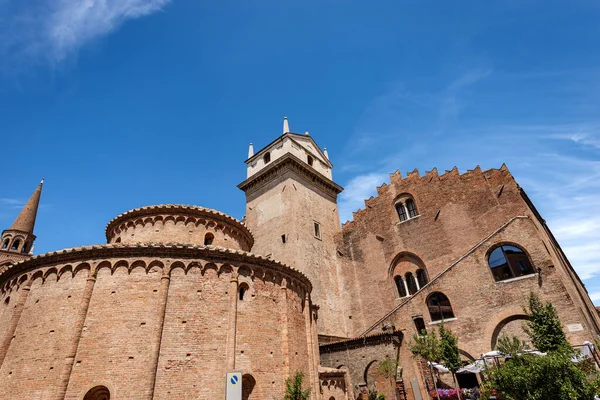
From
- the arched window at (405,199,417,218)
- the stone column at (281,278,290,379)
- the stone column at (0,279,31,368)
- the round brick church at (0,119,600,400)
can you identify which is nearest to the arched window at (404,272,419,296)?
the round brick church at (0,119,600,400)

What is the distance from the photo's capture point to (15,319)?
1259 cm

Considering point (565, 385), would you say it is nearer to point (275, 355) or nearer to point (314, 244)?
point (275, 355)

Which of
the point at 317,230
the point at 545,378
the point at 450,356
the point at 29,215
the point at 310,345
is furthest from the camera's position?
the point at 29,215

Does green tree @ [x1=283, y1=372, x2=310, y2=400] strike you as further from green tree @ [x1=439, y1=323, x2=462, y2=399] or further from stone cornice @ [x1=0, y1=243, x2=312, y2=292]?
green tree @ [x1=439, y1=323, x2=462, y2=399]

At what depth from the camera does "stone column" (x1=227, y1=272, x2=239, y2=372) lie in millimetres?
12023

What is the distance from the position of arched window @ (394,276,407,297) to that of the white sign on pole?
19.0m

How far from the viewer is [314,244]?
28.4 metres

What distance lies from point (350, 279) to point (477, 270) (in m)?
11.0

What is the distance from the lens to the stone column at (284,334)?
43.5ft

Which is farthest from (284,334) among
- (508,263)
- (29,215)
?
(29,215)

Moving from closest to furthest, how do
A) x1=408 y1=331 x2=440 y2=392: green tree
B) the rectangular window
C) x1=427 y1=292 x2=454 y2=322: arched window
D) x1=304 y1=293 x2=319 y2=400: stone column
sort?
x1=304 y1=293 x2=319 y2=400: stone column, x1=408 y1=331 x2=440 y2=392: green tree, x1=427 y1=292 x2=454 y2=322: arched window, the rectangular window

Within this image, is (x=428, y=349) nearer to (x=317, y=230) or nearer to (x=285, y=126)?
(x=317, y=230)

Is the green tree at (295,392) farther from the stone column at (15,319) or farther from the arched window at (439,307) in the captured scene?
the arched window at (439,307)

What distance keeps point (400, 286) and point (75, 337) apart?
21571 mm
